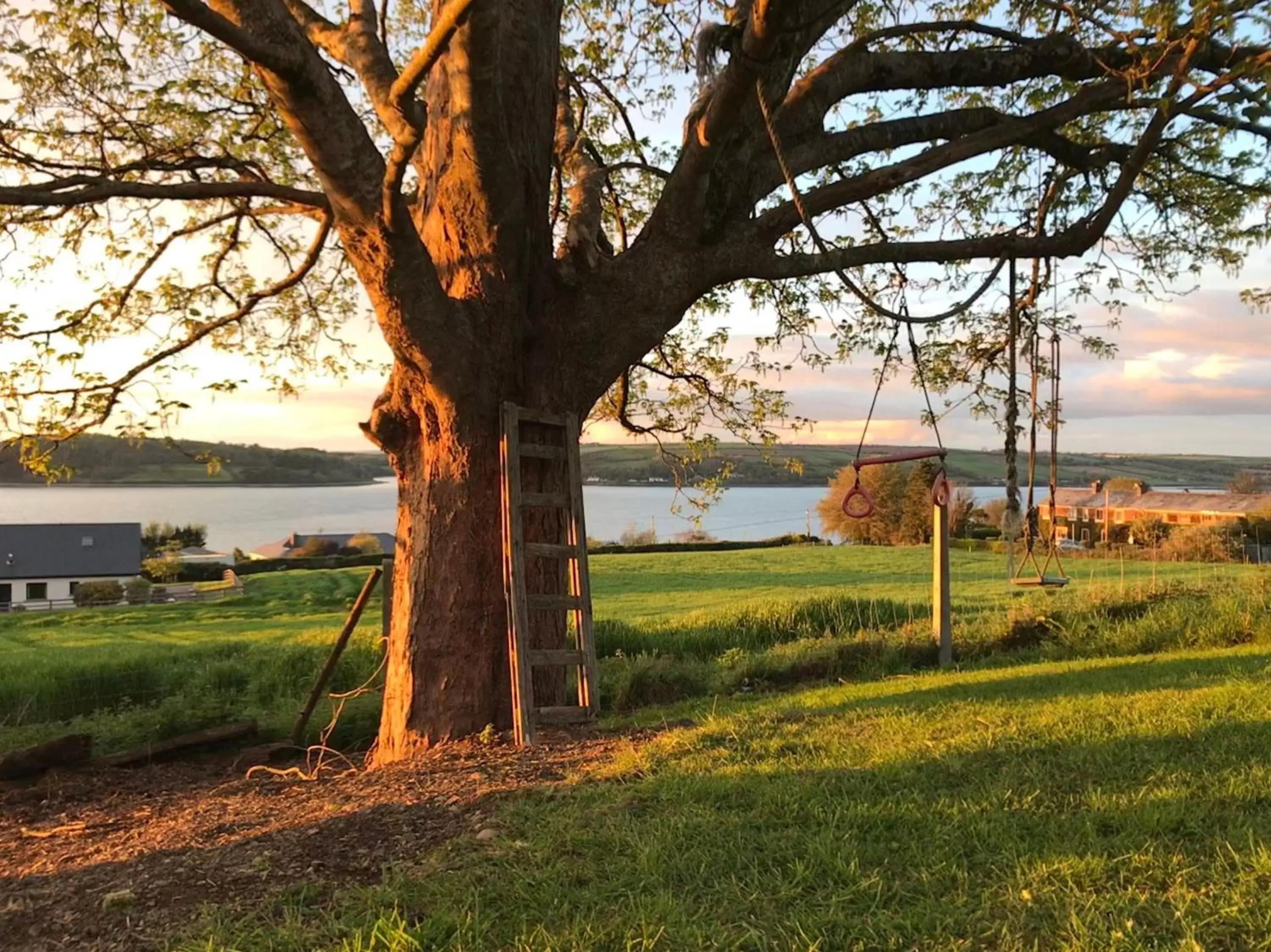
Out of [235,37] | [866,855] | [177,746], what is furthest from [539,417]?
[177,746]

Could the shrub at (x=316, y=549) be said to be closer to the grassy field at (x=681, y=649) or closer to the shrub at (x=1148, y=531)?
the grassy field at (x=681, y=649)

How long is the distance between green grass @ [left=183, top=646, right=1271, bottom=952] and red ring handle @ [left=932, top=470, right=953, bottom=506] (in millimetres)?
3973

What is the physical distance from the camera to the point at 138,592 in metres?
39.8

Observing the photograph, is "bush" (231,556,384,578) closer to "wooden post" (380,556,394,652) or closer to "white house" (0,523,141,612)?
"white house" (0,523,141,612)

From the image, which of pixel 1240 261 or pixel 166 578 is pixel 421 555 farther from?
pixel 166 578

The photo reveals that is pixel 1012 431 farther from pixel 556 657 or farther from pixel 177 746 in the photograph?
pixel 177 746

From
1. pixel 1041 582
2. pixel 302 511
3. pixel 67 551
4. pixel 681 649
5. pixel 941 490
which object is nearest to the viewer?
pixel 1041 582

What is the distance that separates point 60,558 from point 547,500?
5237cm

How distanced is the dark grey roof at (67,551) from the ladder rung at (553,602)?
160ft

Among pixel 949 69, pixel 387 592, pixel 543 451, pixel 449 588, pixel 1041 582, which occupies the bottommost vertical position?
pixel 387 592

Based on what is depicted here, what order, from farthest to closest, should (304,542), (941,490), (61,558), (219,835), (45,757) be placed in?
(304,542)
(61,558)
(941,490)
(45,757)
(219,835)

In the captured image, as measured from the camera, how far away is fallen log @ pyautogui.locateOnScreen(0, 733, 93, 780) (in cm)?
723

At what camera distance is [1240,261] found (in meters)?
9.12

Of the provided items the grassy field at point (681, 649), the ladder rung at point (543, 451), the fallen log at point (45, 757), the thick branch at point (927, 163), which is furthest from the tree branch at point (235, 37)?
the grassy field at point (681, 649)
